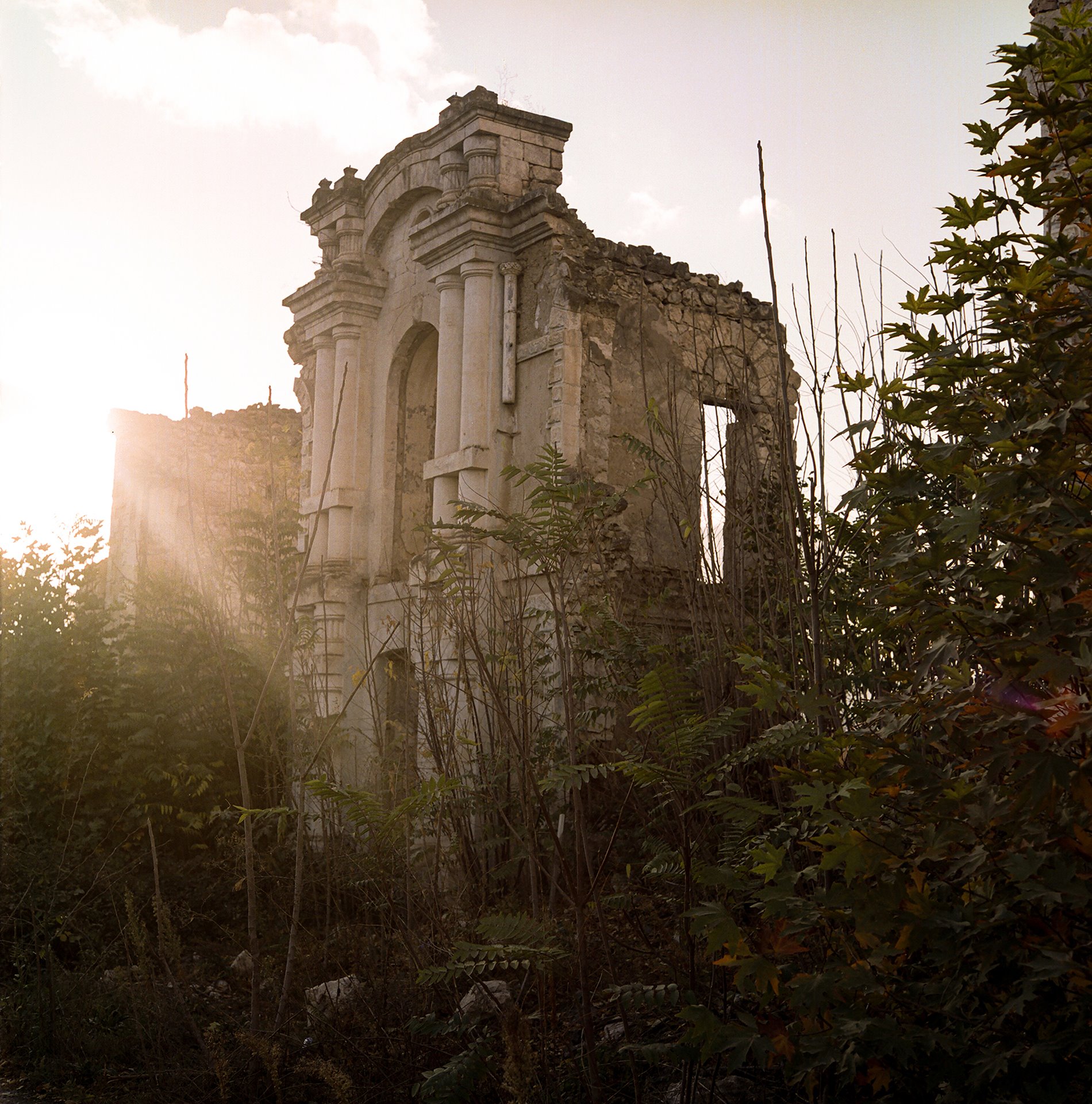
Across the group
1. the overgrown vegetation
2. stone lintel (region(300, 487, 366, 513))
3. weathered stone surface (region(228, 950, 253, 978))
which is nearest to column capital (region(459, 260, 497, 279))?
stone lintel (region(300, 487, 366, 513))

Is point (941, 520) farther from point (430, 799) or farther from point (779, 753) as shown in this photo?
point (430, 799)

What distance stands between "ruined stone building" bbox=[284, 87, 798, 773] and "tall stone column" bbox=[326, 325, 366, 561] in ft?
0.08

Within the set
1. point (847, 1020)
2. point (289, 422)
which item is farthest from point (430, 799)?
point (289, 422)

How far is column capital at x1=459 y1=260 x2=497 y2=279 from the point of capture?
11.0 meters

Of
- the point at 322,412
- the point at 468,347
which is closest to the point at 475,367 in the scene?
the point at 468,347

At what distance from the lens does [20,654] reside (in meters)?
9.04

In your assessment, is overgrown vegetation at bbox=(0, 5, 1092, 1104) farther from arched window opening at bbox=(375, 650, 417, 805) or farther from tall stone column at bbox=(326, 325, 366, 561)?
tall stone column at bbox=(326, 325, 366, 561)

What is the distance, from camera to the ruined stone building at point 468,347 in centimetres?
1054

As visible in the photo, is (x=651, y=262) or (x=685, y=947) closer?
(x=685, y=947)

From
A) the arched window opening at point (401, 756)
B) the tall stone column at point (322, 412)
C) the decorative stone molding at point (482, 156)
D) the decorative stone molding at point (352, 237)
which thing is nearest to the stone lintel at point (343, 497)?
the tall stone column at point (322, 412)

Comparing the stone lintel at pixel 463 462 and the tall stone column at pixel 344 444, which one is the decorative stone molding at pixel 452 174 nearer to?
the tall stone column at pixel 344 444

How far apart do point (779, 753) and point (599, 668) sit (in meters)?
5.18

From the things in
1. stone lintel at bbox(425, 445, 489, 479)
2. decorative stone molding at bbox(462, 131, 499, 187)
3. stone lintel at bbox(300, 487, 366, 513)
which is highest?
decorative stone molding at bbox(462, 131, 499, 187)

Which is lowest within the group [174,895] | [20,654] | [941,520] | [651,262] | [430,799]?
[174,895]
